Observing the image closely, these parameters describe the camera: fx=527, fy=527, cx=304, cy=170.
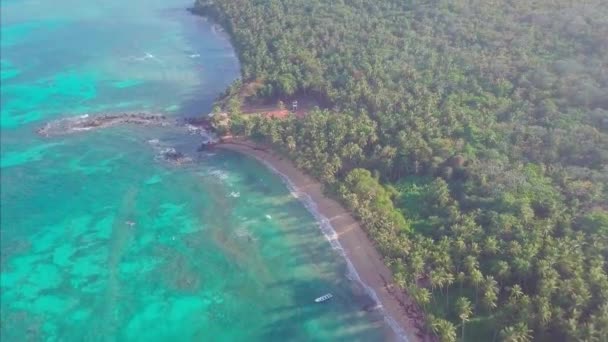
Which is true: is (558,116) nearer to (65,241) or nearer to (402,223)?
(402,223)

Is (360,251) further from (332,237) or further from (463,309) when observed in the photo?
(463,309)

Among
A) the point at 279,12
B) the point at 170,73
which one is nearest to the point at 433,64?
the point at 279,12

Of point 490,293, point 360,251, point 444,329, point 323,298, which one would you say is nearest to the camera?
point 444,329

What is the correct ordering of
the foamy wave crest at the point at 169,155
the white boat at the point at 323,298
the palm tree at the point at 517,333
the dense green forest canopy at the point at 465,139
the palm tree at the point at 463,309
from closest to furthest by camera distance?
the palm tree at the point at 517,333
the palm tree at the point at 463,309
the dense green forest canopy at the point at 465,139
the white boat at the point at 323,298
the foamy wave crest at the point at 169,155

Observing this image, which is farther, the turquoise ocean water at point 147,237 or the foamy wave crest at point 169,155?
the foamy wave crest at point 169,155

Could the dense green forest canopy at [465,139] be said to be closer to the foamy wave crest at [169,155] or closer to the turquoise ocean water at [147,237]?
the turquoise ocean water at [147,237]

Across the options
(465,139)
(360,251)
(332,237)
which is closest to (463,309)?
(360,251)

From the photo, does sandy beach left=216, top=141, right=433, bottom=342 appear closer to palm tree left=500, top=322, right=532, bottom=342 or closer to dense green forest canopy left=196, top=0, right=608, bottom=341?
dense green forest canopy left=196, top=0, right=608, bottom=341

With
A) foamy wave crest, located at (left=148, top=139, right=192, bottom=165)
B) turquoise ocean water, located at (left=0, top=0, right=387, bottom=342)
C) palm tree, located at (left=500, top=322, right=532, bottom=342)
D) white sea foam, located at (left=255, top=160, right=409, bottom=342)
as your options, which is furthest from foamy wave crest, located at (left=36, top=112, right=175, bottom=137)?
palm tree, located at (left=500, top=322, right=532, bottom=342)

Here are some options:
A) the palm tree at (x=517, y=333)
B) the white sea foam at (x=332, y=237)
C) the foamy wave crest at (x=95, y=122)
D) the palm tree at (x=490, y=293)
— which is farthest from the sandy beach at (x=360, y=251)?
the foamy wave crest at (x=95, y=122)
